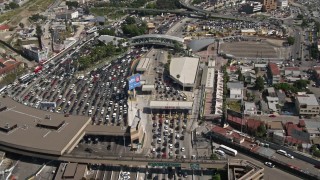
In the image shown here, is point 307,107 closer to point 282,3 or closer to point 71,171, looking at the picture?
point 71,171

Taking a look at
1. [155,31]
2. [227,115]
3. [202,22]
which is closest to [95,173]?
[227,115]

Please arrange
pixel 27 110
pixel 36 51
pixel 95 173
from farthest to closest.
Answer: pixel 36 51 < pixel 27 110 < pixel 95 173

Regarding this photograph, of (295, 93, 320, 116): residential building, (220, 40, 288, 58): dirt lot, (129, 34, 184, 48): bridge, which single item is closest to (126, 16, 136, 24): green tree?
(129, 34, 184, 48): bridge

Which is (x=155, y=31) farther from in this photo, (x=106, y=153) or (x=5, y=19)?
(x=106, y=153)

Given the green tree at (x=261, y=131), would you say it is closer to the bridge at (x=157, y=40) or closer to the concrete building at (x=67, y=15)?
the bridge at (x=157, y=40)

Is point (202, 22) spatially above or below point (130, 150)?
above

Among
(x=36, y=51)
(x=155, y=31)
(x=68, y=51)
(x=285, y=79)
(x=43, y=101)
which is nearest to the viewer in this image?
(x=43, y=101)

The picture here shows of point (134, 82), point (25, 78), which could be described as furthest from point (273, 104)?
point (25, 78)
